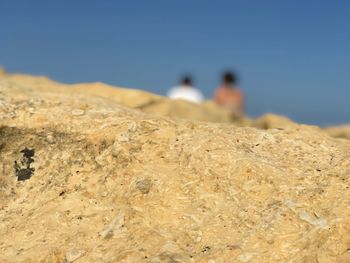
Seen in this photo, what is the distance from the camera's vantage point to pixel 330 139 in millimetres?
8836

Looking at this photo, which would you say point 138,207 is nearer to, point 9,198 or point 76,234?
point 76,234

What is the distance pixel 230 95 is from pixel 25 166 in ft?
32.7

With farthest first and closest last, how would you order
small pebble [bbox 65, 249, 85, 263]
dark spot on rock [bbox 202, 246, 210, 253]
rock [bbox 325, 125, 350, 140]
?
rock [bbox 325, 125, 350, 140] < small pebble [bbox 65, 249, 85, 263] < dark spot on rock [bbox 202, 246, 210, 253]

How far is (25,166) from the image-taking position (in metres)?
8.27

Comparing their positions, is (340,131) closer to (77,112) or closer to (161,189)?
(77,112)

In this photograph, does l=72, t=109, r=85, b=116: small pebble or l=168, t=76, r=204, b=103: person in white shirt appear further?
l=168, t=76, r=204, b=103: person in white shirt

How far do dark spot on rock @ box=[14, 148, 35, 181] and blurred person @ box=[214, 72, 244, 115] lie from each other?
9.68 meters

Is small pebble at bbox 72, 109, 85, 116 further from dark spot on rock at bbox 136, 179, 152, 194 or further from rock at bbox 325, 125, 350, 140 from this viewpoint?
rock at bbox 325, 125, 350, 140

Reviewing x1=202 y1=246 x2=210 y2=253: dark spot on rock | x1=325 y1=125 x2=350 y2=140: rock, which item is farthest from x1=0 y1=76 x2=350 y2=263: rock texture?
x1=325 y1=125 x2=350 y2=140: rock

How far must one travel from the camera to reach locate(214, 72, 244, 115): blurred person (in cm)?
1739

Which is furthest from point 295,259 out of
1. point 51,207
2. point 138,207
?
point 51,207

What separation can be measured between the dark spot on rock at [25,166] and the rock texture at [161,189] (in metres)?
0.01

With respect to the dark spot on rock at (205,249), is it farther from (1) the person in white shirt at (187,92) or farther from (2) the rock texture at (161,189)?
(1) the person in white shirt at (187,92)

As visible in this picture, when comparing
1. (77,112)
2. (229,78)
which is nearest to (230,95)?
(229,78)
